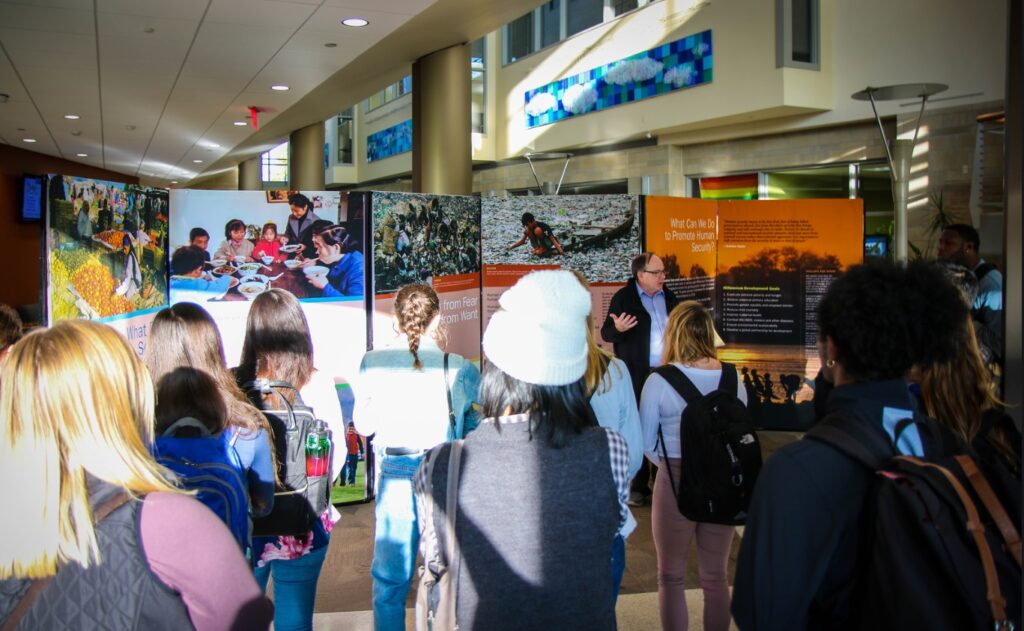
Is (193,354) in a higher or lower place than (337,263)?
lower

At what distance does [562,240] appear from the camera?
6.41 m

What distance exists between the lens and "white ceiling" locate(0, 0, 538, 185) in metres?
5.86

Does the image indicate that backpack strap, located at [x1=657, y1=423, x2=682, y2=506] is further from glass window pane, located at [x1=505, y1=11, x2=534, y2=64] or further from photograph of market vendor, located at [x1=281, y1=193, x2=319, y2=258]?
glass window pane, located at [x1=505, y1=11, x2=534, y2=64]

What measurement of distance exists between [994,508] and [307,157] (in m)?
15.7

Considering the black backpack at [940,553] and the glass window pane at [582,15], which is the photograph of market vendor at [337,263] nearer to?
the black backpack at [940,553]

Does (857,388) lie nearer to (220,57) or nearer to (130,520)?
(130,520)

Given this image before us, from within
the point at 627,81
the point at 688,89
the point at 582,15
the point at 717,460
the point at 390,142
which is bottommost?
the point at 717,460

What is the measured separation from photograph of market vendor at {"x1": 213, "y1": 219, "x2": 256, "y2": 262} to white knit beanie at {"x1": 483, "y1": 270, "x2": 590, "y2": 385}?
3.49m

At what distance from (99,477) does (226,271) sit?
3.85 meters

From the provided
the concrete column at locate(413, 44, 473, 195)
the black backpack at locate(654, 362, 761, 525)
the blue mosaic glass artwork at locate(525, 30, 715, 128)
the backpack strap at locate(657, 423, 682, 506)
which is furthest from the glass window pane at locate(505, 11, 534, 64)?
the black backpack at locate(654, 362, 761, 525)

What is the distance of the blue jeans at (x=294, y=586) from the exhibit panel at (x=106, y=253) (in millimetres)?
2014

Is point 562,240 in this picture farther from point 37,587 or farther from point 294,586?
point 37,587

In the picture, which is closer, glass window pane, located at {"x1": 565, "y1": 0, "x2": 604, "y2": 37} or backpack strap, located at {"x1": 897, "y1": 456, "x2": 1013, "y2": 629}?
backpack strap, located at {"x1": 897, "y1": 456, "x2": 1013, "y2": 629}

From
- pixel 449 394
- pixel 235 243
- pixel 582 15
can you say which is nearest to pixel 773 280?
pixel 235 243
